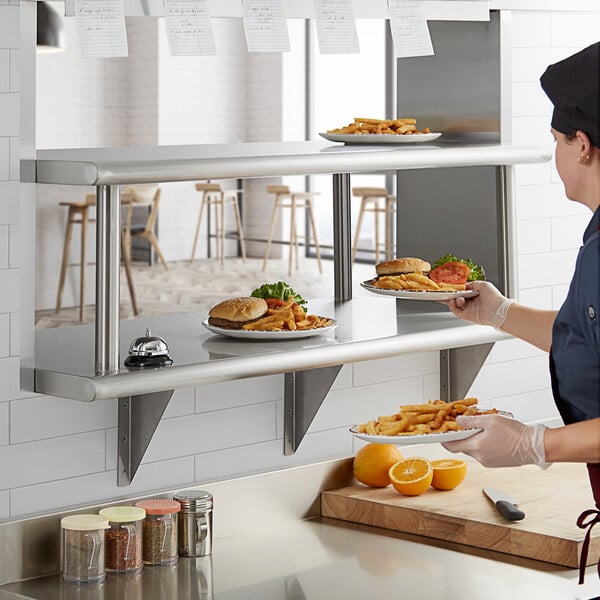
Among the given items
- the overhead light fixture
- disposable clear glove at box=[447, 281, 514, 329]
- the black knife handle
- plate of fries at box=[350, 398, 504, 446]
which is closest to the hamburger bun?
disposable clear glove at box=[447, 281, 514, 329]

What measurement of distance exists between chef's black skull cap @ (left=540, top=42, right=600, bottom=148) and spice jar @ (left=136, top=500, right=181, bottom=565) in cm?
103

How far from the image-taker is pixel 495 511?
7.99ft

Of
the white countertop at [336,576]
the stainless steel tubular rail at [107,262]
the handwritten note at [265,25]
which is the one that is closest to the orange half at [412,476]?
the white countertop at [336,576]

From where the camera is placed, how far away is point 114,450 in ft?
7.58

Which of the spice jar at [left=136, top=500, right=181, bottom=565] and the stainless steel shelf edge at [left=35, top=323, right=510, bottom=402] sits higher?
the stainless steel shelf edge at [left=35, top=323, right=510, bottom=402]

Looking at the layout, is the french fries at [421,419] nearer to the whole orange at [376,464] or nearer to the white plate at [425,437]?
the white plate at [425,437]

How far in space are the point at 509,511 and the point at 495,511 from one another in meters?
0.09

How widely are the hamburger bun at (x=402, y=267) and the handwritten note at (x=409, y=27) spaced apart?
447 millimetres

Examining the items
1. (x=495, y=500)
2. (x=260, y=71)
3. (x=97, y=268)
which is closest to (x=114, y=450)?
(x=97, y=268)

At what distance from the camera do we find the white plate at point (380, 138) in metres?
2.50

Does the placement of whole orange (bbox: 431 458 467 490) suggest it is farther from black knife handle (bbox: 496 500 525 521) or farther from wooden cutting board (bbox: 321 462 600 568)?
black knife handle (bbox: 496 500 525 521)

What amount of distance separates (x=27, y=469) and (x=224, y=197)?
9923 millimetres

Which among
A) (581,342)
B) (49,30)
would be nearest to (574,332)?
(581,342)

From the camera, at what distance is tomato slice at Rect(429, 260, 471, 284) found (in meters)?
2.45
